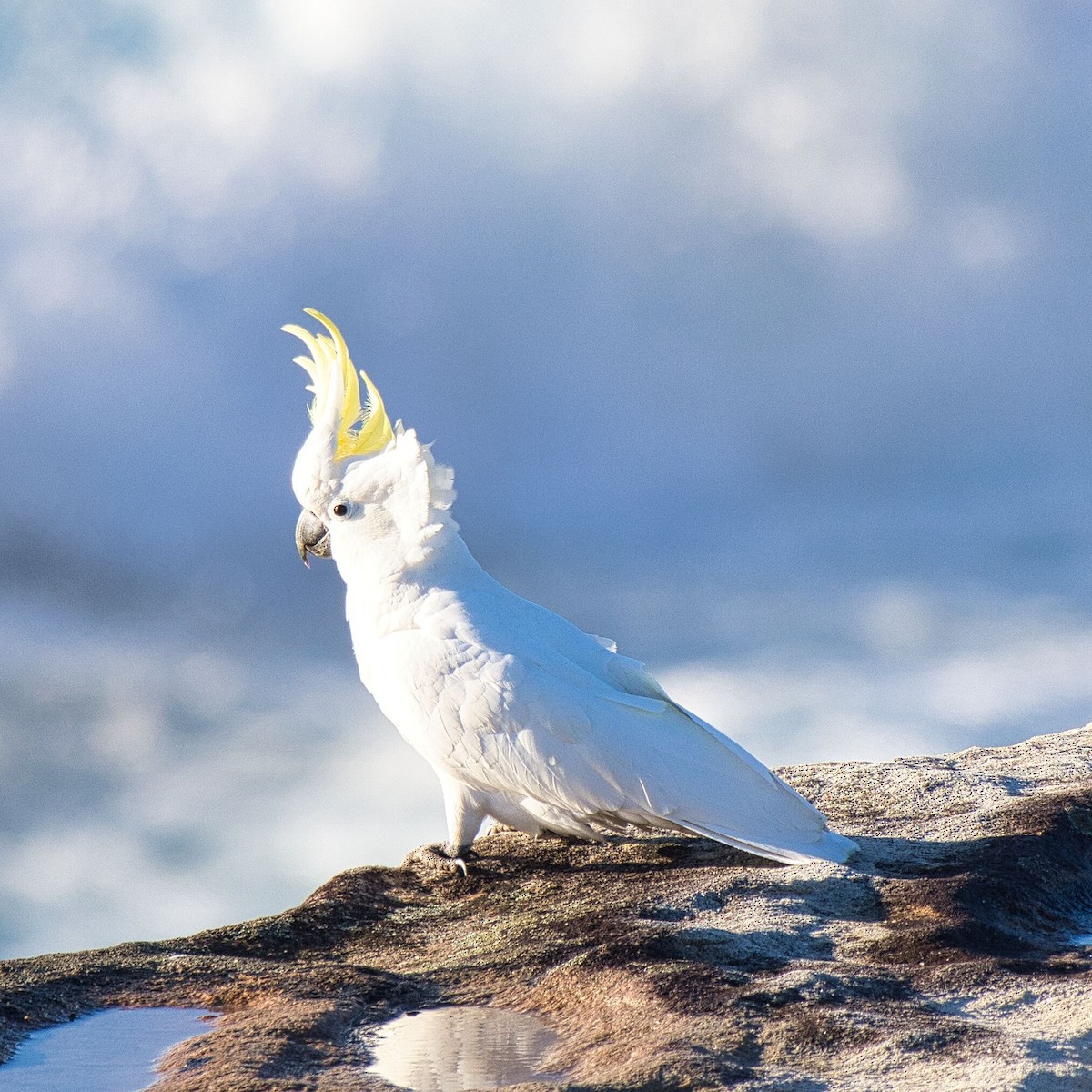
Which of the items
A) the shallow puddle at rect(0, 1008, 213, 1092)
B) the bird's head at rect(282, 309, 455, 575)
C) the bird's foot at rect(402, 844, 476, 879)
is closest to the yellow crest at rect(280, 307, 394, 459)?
the bird's head at rect(282, 309, 455, 575)

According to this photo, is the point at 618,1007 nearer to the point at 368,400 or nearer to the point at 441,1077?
the point at 441,1077

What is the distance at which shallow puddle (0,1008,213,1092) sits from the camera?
4.20 metres

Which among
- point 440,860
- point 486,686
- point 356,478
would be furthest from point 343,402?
point 440,860

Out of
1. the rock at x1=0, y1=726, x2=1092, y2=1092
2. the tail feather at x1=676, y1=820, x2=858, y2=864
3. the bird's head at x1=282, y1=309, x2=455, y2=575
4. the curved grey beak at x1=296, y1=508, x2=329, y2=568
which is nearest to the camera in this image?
the rock at x1=0, y1=726, x2=1092, y2=1092

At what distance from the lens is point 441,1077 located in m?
4.04

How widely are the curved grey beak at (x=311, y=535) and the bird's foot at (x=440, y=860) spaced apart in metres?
1.80

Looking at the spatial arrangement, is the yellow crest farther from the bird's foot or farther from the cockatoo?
the bird's foot

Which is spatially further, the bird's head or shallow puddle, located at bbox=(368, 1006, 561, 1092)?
the bird's head

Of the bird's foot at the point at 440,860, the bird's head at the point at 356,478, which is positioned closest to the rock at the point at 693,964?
the bird's foot at the point at 440,860

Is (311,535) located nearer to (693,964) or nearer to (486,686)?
(486,686)

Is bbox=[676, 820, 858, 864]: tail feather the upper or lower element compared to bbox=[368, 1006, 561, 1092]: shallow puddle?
upper

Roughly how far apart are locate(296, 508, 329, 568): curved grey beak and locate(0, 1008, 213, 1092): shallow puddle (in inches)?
115

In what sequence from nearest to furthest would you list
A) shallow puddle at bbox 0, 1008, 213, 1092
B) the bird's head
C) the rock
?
the rock → shallow puddle at bbox 0, 1008, 213, 1092 → the bird's head

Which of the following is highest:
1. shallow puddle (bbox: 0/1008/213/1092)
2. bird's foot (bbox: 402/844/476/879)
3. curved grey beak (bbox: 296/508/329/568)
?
curved grey beak (bbox: 296/508/329/568)
